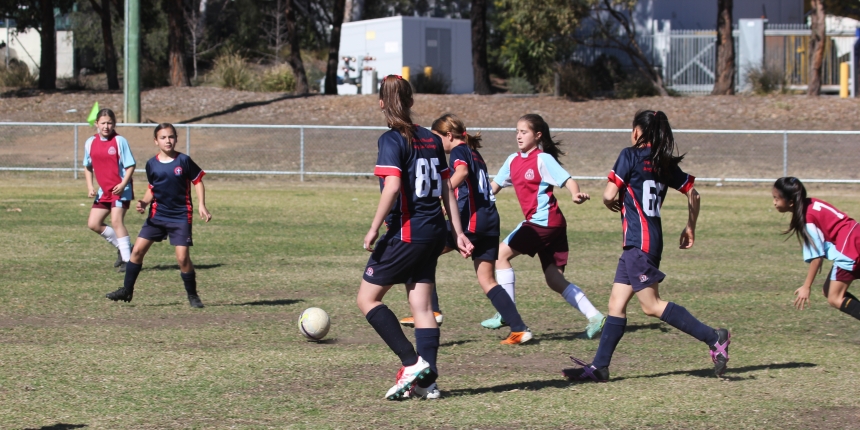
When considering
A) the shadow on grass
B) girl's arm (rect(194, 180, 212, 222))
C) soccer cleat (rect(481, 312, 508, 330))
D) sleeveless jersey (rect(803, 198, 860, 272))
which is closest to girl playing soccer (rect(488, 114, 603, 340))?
soccer cleat (rect(481, 312, 508, 330))

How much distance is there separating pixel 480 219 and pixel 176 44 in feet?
90.5

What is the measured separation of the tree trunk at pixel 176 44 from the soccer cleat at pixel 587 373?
91.0 ft

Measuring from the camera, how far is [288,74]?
34188mm

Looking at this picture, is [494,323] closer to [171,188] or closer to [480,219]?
[480,219]

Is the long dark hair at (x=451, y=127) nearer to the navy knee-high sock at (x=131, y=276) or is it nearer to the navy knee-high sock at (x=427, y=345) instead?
the navy knee-high sock at (x=427, y=345)

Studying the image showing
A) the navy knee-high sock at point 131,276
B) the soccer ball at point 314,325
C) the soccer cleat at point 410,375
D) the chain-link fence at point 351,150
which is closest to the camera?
the soccer cleat at point 410,375

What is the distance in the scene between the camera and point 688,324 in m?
6.00

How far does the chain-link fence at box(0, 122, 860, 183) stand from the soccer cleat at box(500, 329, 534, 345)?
14.8 meters

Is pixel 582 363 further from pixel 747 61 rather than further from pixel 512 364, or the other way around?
pixel 747 61

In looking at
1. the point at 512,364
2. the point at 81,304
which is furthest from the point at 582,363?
the point at 81,304

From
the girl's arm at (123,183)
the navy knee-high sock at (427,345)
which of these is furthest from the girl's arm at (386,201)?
the girl's arm at (123,183)

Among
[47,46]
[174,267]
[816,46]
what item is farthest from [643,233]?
[47,46]

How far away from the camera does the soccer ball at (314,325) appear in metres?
7.09

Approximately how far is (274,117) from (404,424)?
976 inches
